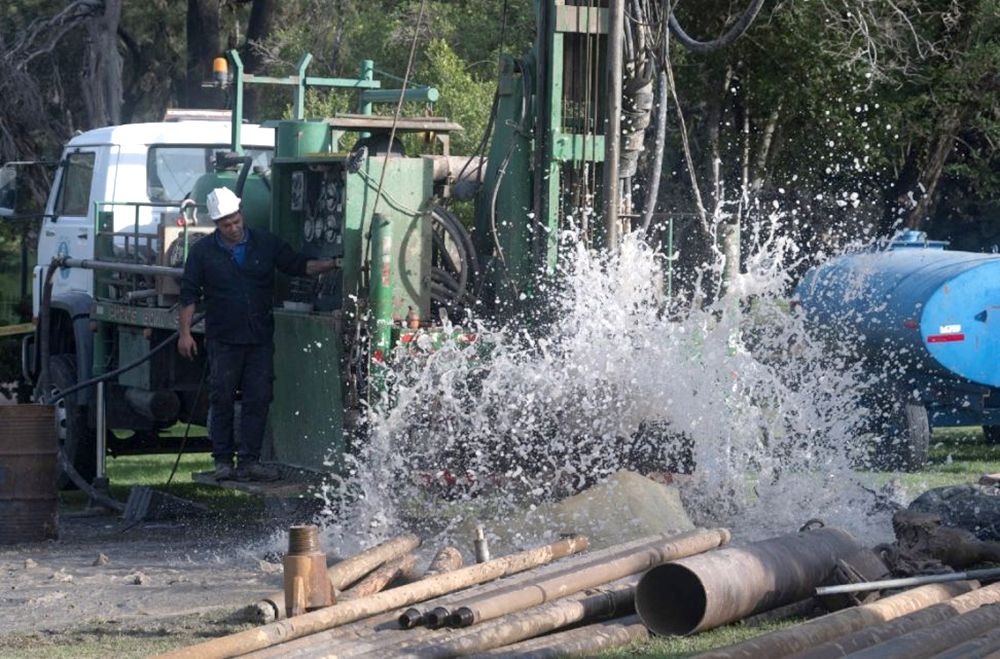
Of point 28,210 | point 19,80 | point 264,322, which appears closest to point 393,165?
point 264,322

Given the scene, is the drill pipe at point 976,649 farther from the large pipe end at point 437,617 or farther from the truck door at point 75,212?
the truck door at point 75,212

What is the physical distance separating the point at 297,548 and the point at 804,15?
51.9 ft

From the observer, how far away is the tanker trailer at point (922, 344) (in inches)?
571

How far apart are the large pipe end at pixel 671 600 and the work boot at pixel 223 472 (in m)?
3.79

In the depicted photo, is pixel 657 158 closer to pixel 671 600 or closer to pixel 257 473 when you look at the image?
pixel 257 473

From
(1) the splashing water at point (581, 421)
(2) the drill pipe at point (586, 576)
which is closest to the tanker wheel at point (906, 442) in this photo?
(1) the splashing water at point (581, 421)

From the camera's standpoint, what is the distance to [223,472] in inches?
405

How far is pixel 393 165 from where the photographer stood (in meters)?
9.82

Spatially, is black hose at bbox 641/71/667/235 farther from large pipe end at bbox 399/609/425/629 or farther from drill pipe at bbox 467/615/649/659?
large pipe end at bbox 399/609/425/629

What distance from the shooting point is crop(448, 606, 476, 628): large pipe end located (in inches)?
269

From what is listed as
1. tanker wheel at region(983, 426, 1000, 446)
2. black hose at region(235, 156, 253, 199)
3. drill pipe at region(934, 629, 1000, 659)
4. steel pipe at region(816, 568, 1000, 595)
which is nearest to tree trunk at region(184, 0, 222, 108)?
tanker wheel at region(983, 426, 1000, 446)

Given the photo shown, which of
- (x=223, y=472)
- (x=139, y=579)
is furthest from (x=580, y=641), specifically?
(x=223, y=472)

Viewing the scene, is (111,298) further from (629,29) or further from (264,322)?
(629,29)

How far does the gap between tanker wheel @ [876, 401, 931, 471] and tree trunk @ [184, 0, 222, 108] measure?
1703 cm
